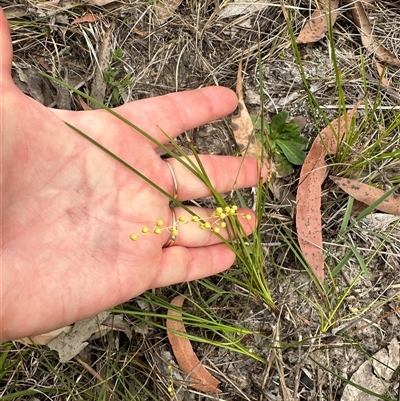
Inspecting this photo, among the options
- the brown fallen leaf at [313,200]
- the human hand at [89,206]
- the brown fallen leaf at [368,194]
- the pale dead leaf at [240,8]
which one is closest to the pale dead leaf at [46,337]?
the human hand at [89,206]

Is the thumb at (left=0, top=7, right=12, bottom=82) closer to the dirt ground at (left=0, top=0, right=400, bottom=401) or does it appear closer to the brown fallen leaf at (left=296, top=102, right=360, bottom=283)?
the dirt ground at (left=0, top=0, right=400, bottom=401)

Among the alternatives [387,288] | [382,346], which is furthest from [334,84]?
[382,346]

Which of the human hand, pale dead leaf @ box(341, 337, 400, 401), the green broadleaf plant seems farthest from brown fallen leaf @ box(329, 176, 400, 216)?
pale dead leaf @ box(341, 337, 400, 401)

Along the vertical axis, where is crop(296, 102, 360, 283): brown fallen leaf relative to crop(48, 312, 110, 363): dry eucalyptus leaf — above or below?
above

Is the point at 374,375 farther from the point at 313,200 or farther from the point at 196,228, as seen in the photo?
the point at 196,228

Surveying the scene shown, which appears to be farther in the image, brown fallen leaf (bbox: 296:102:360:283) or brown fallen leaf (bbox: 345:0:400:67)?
brown fallen leaf (bbox: 345:0:400:67)

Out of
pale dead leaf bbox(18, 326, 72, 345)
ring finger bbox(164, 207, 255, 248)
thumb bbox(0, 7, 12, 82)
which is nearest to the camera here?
thumb bbox(0, 7, 12, 82)

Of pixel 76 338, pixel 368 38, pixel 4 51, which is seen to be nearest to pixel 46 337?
pixel 76 338

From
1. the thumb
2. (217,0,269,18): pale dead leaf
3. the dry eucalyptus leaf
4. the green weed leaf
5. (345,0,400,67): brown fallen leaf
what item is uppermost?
the thumb
